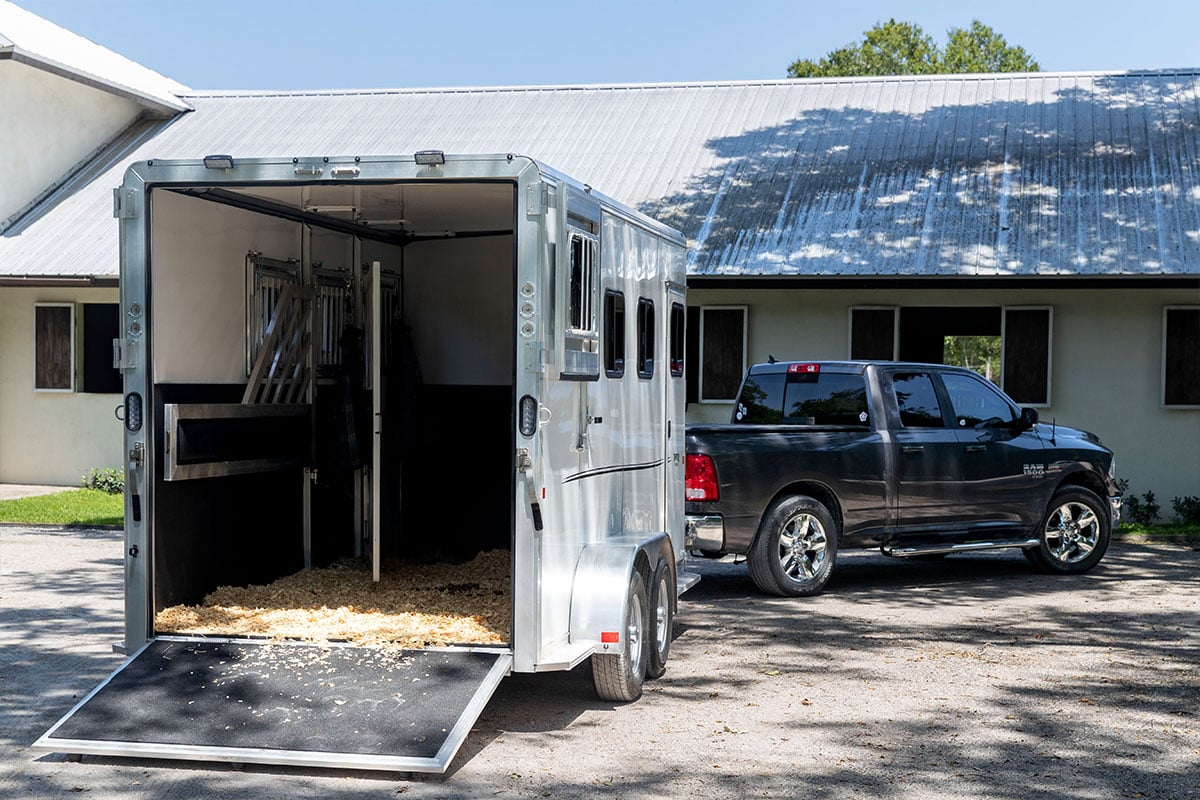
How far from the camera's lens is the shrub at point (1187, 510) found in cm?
1791

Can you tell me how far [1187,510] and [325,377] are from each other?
476 inches

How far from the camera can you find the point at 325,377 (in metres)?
10.1

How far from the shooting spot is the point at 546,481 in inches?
284

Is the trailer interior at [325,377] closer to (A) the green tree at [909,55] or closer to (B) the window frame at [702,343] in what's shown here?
(B) the window frame at [702,343]

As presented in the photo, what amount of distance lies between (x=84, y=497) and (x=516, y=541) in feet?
48.5

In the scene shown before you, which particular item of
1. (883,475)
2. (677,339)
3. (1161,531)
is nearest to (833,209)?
(1161,531)

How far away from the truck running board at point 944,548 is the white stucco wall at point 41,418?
1317 centimetres

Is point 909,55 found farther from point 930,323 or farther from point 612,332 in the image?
point 612,332

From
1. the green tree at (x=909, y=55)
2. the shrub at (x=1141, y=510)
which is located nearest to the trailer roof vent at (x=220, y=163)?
the shrub at (x=1141, y=510)

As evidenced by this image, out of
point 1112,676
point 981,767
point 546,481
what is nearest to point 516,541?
point 546,481

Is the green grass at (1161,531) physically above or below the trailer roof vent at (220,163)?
below

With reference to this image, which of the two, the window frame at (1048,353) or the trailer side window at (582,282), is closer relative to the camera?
the trailer side window at (582,282)

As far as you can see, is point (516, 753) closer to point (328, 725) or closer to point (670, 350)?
point (328, 725)

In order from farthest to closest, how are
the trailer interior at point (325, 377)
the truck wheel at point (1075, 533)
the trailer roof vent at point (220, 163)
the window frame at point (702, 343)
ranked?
the window frame at point (702, 343) < the truck wheel at point (1075, 533) < the trailer interior at point (325, 377) < the trailer roof vent at point (220, 163)
